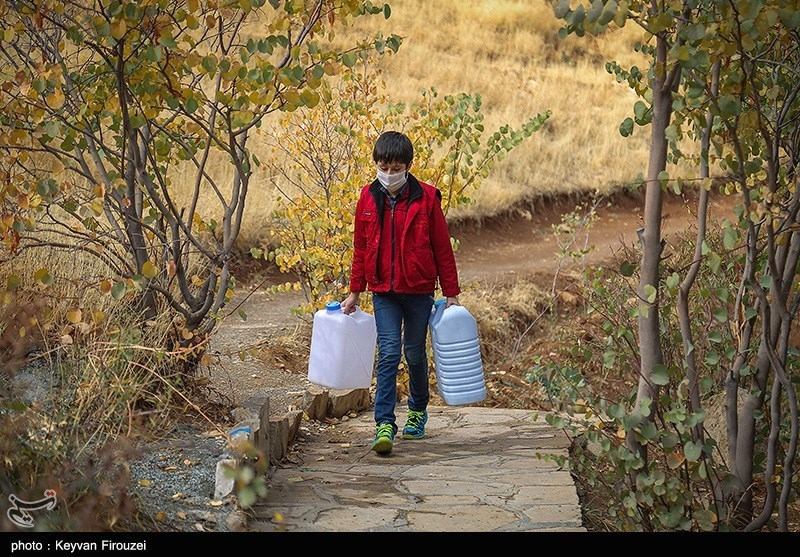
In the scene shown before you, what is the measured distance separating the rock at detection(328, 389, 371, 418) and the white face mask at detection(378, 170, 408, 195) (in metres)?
1.79

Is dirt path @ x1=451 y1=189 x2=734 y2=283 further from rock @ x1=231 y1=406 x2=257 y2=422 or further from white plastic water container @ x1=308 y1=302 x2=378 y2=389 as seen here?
rock @ x1=231 y1=406 x2=257 y2=422

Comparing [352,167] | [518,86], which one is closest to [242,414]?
[352,167]

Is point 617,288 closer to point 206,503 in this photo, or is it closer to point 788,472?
point 788,472

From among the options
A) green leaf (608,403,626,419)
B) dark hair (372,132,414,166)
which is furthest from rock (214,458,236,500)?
dark hair (372,132,414,166)

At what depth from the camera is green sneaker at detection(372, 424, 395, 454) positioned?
5.50 metres

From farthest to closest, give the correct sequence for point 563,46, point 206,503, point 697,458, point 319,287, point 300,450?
point 563,46 < point 319,287 < point 300,450 < point 206,503 < point 697,458

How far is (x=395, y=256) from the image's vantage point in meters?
5.57

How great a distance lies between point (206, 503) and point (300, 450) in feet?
5.28

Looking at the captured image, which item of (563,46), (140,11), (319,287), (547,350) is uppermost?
(563,46)

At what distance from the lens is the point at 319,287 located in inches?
311

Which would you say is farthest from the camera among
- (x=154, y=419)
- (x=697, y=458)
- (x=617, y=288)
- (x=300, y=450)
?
(x=617, y=288)

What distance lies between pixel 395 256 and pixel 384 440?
37.6 inches

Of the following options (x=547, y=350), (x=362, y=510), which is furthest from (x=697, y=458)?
(x=547, y=350)
